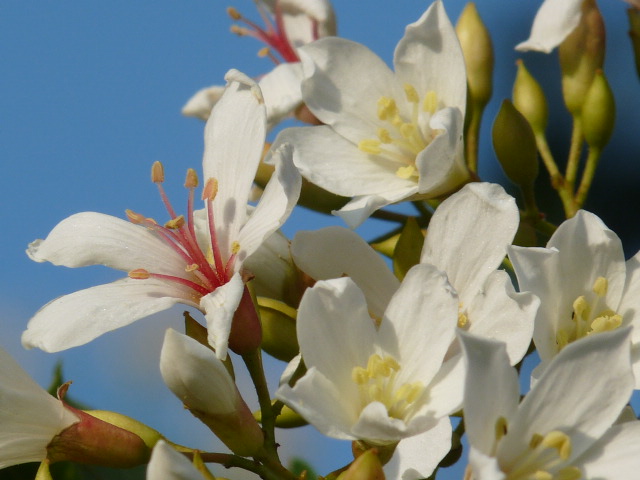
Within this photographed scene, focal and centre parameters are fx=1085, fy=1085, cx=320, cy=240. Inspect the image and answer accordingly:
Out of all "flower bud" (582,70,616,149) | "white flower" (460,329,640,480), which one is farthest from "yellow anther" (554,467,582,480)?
"flower bud" (582,70,616,149)

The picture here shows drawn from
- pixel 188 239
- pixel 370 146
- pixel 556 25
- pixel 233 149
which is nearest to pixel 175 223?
pixel 188 239

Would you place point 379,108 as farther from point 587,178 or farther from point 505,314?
point 505,314

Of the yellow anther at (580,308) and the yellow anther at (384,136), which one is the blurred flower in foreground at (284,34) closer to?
the yellow anther at (384,136)

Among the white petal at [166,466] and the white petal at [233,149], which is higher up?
the white petal at [233,149]

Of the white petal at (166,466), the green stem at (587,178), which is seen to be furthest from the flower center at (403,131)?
the white petal at (166,466)

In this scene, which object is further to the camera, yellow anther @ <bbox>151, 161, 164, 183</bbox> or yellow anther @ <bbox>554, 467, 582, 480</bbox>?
yellow anther @ <bbox>151, 161, 164, 183</bbox>

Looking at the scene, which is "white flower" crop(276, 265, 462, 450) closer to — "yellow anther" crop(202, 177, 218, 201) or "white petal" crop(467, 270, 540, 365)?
"white petal" crop(467, 270, 540, 365)
